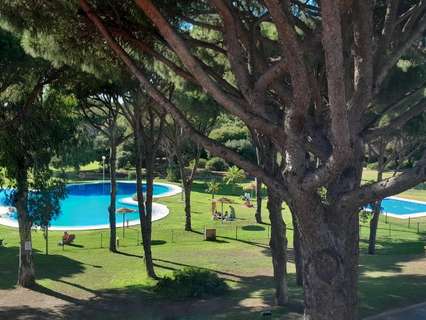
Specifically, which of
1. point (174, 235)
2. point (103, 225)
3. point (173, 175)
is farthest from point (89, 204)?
point (174, 235)

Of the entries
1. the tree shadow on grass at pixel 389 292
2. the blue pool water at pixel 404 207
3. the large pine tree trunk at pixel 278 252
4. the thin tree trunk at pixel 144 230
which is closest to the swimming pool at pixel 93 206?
the thin tree trunk at pixel 144 230

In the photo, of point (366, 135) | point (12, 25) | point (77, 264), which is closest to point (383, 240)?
point (77, 264)

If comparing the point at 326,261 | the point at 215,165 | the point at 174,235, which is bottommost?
the point at 174,235

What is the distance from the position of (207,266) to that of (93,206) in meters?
22.7

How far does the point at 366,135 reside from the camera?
844cm

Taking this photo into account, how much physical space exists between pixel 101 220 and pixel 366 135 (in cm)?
2825

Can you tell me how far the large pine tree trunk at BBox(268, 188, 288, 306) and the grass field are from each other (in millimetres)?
390

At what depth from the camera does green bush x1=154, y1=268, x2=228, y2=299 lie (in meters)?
15.4

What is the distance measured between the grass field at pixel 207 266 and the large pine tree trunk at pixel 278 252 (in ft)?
1.28

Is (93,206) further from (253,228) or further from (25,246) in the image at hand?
(25,246)

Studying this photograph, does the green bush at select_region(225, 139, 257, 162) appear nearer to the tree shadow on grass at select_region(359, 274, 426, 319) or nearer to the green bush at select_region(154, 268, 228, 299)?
the tree shadow on grass at select_region(359, 274, 426, 319)

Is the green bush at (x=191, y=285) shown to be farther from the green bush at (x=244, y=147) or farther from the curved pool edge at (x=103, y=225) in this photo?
the green bush at (x=244, y=147)

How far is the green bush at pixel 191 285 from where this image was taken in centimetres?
1539

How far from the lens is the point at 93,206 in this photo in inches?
1601
